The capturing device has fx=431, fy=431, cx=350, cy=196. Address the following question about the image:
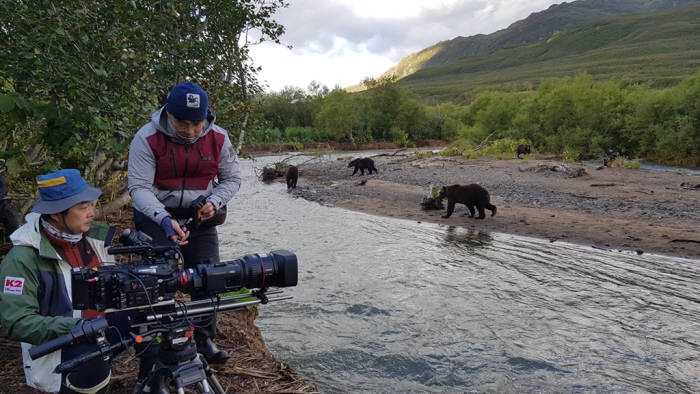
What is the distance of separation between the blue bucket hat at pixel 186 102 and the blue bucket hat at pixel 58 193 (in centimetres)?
76

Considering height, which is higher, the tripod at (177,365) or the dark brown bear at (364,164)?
the tripod at (177,365)

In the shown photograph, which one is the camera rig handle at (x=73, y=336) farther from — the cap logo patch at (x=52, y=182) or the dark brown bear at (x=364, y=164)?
the dark brown bear at (x=364, y=164)

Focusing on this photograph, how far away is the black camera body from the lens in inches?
79.7

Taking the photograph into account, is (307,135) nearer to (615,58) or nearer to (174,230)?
(174,230)

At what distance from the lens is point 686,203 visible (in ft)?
41.3

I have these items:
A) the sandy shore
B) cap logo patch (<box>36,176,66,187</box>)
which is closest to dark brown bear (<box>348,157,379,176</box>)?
the sandy shore

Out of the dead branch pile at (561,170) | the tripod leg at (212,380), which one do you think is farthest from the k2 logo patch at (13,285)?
the dead branch pile at (561,170)

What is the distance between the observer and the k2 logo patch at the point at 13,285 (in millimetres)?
2119

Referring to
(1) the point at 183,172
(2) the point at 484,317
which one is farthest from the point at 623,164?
(1) the point at 183,172

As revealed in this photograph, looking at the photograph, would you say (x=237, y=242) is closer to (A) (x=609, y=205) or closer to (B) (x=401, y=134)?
(A) (x=609, y=205)

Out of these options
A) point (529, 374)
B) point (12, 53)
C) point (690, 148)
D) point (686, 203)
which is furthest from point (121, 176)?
point (690, 148)

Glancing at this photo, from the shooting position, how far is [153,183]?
3105 millimetres

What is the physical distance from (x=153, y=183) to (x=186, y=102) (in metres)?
A: 0.70

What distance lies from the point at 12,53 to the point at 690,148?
1154 inches
